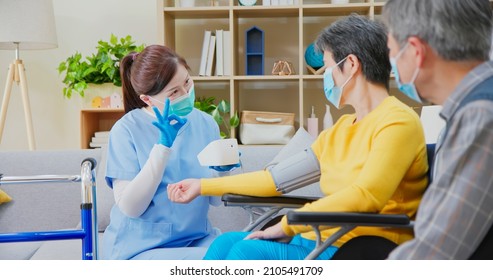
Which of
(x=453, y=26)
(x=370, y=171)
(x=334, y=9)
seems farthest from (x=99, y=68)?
(x=453, y=26)

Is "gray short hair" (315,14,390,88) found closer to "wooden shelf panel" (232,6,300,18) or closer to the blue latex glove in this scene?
the blue latex glove

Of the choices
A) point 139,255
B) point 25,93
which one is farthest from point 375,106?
point 25,93

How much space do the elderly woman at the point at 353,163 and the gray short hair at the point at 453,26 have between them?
1.09ft

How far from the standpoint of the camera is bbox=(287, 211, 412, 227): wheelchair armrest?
120 centimetres

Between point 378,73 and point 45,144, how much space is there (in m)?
3.39

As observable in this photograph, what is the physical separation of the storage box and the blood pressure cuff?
2318 millimetres

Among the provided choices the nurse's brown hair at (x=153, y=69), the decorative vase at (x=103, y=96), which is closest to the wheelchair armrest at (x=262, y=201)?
the nurse's brown hair at (x=153, y=69)

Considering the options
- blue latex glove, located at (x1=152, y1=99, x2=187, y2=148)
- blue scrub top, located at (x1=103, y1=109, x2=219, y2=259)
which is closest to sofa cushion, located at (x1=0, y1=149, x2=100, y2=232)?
blue scrub top, located at (x1=103, y1=109, x2=219, y2=259)

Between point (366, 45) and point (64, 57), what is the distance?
10.6 feet

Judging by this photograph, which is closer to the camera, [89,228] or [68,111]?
[89,228]

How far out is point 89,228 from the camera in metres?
1.61

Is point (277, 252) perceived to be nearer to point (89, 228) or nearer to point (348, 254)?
point (348, 254)

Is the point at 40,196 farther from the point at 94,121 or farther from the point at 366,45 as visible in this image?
the point at 366,45

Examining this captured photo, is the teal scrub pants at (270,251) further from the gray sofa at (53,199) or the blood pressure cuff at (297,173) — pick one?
the gray sofa at (53,199)
